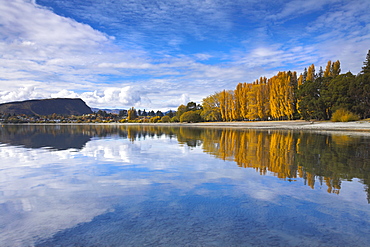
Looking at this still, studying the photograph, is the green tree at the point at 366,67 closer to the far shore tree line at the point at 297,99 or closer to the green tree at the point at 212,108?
the far shore tree line at the point at 297,99

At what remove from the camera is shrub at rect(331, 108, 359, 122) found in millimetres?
37781

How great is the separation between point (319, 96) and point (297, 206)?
50.3 meters

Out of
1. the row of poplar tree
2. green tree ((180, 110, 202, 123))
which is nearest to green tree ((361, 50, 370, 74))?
the row of poplar tree

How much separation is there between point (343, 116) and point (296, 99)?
54.9ft

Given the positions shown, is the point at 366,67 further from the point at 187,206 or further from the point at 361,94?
the point at 187,206

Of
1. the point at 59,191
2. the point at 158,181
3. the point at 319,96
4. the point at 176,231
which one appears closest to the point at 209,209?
the point at 176,231

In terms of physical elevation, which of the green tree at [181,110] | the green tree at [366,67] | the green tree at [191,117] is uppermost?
the green tree at [366,67]

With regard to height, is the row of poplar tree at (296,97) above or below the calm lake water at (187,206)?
above

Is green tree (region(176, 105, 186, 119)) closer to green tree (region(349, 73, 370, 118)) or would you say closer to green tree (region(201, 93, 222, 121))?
green tree (region(201, 93, 222, 121))

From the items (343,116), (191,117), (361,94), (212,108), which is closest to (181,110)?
(191,117)

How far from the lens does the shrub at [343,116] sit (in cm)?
3778

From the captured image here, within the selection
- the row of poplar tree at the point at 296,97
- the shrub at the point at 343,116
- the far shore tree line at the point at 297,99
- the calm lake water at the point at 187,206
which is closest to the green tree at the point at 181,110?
the far shore tree line at the point at 297,99

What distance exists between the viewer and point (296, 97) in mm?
53312

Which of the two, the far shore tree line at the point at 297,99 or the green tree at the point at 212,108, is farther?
the green tree at the point at 212,108
